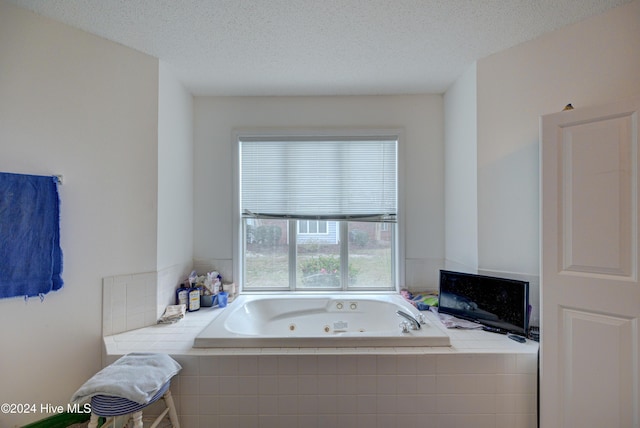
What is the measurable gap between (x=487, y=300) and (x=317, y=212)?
1424 millimetres

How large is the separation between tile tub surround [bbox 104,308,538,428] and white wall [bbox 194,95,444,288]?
97cm

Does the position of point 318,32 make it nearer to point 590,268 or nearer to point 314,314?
point 590,268

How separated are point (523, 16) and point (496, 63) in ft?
1.10

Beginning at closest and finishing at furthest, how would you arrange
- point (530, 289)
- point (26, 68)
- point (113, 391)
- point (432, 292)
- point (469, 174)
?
point (113, 391), point (26, 68), point (530, 289), point (469, 174), point (432, 292)

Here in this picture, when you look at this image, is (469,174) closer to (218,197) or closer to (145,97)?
(218,197)

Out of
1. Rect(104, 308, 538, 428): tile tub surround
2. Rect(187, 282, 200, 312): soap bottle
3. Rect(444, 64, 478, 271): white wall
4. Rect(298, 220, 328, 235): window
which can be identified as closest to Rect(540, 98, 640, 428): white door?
Rect(104, 308, 538, 428): tile tub surround

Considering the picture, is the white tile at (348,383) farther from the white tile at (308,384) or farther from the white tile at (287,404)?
the white tile at (287,404)

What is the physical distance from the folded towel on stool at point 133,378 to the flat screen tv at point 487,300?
1762 mm

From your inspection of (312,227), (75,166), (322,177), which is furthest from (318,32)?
(75,166)

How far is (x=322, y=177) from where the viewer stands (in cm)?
237

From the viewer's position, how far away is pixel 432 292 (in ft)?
7.51

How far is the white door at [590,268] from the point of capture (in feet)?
3.84

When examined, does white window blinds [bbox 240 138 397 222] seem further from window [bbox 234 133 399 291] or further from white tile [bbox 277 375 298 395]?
white tile [bbox 277 375 298 395]

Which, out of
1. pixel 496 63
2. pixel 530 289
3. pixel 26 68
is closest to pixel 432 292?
pixel 530 289
